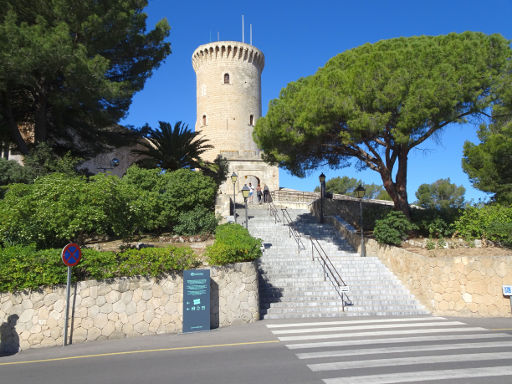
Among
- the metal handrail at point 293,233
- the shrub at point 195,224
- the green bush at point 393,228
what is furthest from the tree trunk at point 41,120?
the green bush at point 393,228

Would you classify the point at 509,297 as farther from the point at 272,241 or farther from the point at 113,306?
the point at 113,306

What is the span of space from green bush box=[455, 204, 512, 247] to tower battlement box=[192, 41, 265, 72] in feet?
92.3

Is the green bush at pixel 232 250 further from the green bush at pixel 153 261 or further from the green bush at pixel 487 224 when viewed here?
the green bush at pixel 487 224

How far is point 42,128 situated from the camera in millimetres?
15234

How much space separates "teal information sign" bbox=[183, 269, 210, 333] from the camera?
8.40m

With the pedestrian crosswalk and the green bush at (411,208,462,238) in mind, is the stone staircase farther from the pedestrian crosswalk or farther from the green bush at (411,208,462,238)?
the green bush at (411,208,462,238)

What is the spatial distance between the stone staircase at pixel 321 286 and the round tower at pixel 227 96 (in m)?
21.6

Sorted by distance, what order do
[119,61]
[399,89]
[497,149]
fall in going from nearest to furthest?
[399,89] < [119,61] < [497,149]

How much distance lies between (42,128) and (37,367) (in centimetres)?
1201

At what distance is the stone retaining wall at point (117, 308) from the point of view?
768cm

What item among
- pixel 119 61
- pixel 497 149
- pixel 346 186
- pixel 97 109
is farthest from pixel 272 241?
pixel 346 186

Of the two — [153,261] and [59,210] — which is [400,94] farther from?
[59,210]

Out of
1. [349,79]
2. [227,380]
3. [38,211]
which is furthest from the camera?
[349,79]

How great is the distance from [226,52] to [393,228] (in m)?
28.6
